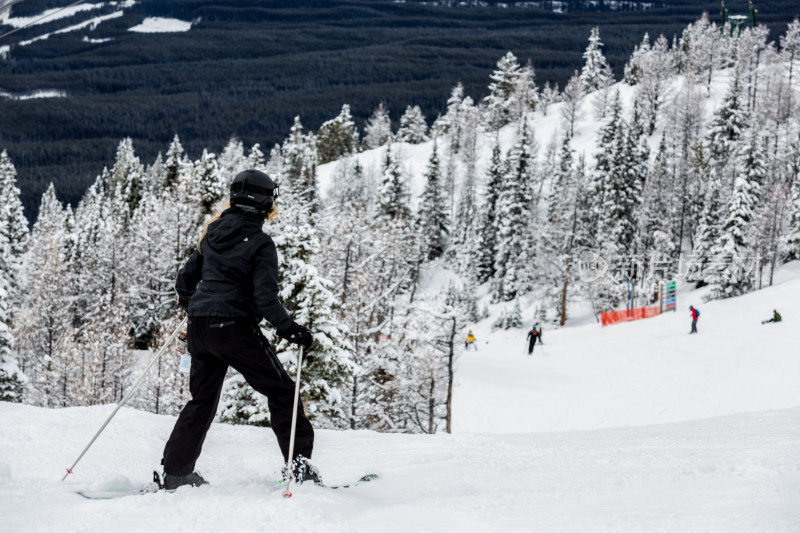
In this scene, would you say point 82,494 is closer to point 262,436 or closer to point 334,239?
point 262,436

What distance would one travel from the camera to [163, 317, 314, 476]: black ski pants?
481 cm

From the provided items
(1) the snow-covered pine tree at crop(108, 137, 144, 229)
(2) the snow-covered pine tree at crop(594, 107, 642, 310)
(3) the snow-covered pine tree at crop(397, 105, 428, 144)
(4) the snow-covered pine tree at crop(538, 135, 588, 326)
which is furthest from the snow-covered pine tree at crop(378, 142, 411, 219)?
(3) the snow-covered pine tree at crop(397, 105, 428, 144)

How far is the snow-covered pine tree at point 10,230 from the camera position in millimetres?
41031

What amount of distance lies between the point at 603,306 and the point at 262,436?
46.7 metres

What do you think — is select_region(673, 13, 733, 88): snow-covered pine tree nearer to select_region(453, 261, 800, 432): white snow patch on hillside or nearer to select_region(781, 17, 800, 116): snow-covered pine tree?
select_region(781, 17, 800, 116): snow-covered pine tree

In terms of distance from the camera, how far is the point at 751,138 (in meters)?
53.4

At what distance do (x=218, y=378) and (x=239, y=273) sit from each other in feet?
2.63

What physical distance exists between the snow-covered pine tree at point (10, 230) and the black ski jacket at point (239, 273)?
3848 centimetres

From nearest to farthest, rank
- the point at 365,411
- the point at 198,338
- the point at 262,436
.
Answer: the point at 198,338, the point at 262,436, the point at 365,411

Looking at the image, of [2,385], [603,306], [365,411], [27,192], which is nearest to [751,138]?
[603,306]

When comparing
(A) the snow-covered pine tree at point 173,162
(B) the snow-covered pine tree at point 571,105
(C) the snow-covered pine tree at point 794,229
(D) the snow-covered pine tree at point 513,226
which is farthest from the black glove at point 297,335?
(B) the snow-covered pine tree at point 571,105

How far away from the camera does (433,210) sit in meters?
75.2

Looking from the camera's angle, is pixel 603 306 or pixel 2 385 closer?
pixel 2 385

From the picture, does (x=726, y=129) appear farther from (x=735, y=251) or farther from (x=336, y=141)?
(x=336, y=141)
